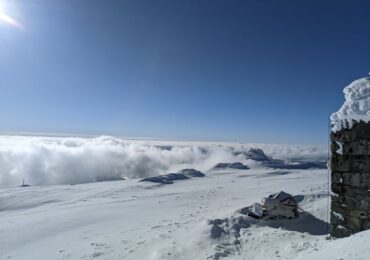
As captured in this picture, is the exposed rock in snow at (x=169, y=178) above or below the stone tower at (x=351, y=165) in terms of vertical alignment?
below

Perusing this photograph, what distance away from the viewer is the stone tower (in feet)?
24.2

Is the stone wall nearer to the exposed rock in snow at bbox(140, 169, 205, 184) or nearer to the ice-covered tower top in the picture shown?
the ice-covered tower top

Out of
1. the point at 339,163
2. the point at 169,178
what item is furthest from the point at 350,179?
the point at 169,178

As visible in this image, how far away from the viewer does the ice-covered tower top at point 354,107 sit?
7629mm

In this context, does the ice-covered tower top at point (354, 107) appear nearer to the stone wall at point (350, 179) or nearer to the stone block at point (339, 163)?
the stone wall at point (350, 179)

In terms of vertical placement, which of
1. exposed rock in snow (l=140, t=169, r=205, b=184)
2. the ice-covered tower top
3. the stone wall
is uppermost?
the ice-covered tower top

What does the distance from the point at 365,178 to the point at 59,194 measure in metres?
61.3

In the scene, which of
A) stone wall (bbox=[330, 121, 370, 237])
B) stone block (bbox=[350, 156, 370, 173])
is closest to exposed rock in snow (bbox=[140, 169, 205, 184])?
stone wall (bbox=[330, 121, 370, 237])

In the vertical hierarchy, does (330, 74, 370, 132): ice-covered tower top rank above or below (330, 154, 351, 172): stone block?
above

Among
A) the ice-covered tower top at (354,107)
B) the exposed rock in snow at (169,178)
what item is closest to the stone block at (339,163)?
the ice-covered tower top at (354,107)

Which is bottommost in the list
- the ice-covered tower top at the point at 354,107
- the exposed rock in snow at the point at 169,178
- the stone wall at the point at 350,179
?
the exposed rock in snow at the point at 169,178

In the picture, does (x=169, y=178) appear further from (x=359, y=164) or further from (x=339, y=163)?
(x=359, y=164)

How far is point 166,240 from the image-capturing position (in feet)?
41.9

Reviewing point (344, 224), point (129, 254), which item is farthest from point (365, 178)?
point (129, 254)
